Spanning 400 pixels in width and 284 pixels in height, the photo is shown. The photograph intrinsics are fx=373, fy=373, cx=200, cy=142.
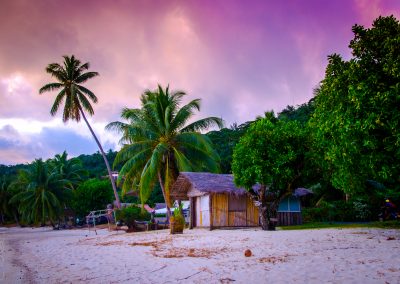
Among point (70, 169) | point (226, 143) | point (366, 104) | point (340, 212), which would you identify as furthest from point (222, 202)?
point (70, 169)

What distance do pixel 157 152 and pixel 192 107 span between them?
4232 millimetres

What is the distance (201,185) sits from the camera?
65.5 ft

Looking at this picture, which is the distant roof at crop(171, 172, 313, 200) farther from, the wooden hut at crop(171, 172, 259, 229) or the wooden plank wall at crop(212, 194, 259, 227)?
the wooden plank wall at crop(212, 194, 259, 227)

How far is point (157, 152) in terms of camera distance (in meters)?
22.6

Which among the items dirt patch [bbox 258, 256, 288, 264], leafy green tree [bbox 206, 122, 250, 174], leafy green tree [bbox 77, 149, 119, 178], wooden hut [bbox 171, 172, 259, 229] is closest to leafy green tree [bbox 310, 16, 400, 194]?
dirt patch [bbox 258, 256, 288, 264]

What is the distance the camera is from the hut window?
826 inches

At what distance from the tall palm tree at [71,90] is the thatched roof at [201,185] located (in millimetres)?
7265

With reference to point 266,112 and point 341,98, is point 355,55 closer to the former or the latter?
point 341,98

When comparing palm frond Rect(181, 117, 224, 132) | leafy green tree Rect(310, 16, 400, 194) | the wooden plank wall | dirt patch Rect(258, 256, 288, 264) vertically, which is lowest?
dirt patch Rect(258, 256, 288, 264)

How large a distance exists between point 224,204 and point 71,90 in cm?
1583

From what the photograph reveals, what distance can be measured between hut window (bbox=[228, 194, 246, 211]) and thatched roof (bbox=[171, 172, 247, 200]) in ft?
2.54

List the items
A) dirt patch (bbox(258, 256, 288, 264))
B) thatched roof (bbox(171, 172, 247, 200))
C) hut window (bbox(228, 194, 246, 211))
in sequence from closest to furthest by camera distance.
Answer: dirt patch (bbox(258, 256, 288, 264)) → thatched roof (bbox(171, 172, 247, 200)) → hut window (bbox(228, 194, 246, 211))

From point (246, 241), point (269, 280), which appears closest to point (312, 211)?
point (246, 241)

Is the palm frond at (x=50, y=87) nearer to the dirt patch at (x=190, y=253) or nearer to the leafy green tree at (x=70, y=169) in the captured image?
the leafy green tree at (x=70, y=169)
